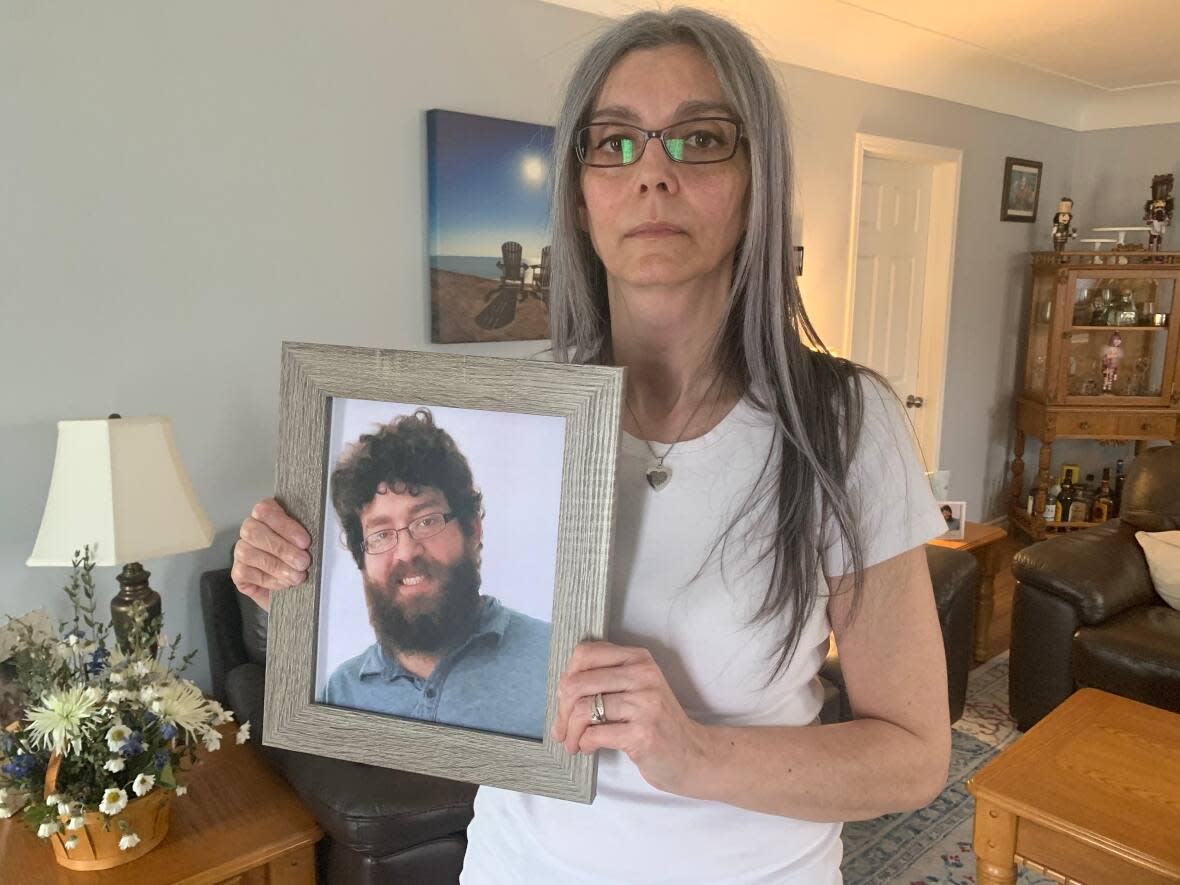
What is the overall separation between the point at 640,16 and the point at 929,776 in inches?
30.4

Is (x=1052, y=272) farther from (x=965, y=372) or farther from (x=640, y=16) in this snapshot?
(x=640, y=16)

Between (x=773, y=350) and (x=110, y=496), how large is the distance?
1.48 metres

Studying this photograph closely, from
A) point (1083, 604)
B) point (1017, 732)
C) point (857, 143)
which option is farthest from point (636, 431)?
point (857, 143)

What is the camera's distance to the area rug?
2.20m

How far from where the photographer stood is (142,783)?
1.52 meters

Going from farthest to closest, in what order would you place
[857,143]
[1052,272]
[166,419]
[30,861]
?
[1052,272] < [857,143] < [166,419] < [30,861]

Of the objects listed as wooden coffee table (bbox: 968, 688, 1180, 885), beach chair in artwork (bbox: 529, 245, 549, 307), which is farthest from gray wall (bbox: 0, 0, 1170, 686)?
wooden coffee table (bbox: 968, 688, 1180, 885)

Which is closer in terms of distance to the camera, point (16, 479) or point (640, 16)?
point (640, 16)

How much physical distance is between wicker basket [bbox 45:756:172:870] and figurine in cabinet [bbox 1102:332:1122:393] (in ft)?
15.8

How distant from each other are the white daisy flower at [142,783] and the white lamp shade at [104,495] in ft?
1.42

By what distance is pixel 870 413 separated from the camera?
79 centimetres

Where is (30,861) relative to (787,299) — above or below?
below

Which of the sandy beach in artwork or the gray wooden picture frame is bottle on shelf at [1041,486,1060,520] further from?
the gray wooden picture frame

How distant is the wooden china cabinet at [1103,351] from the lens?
14.7 feet
